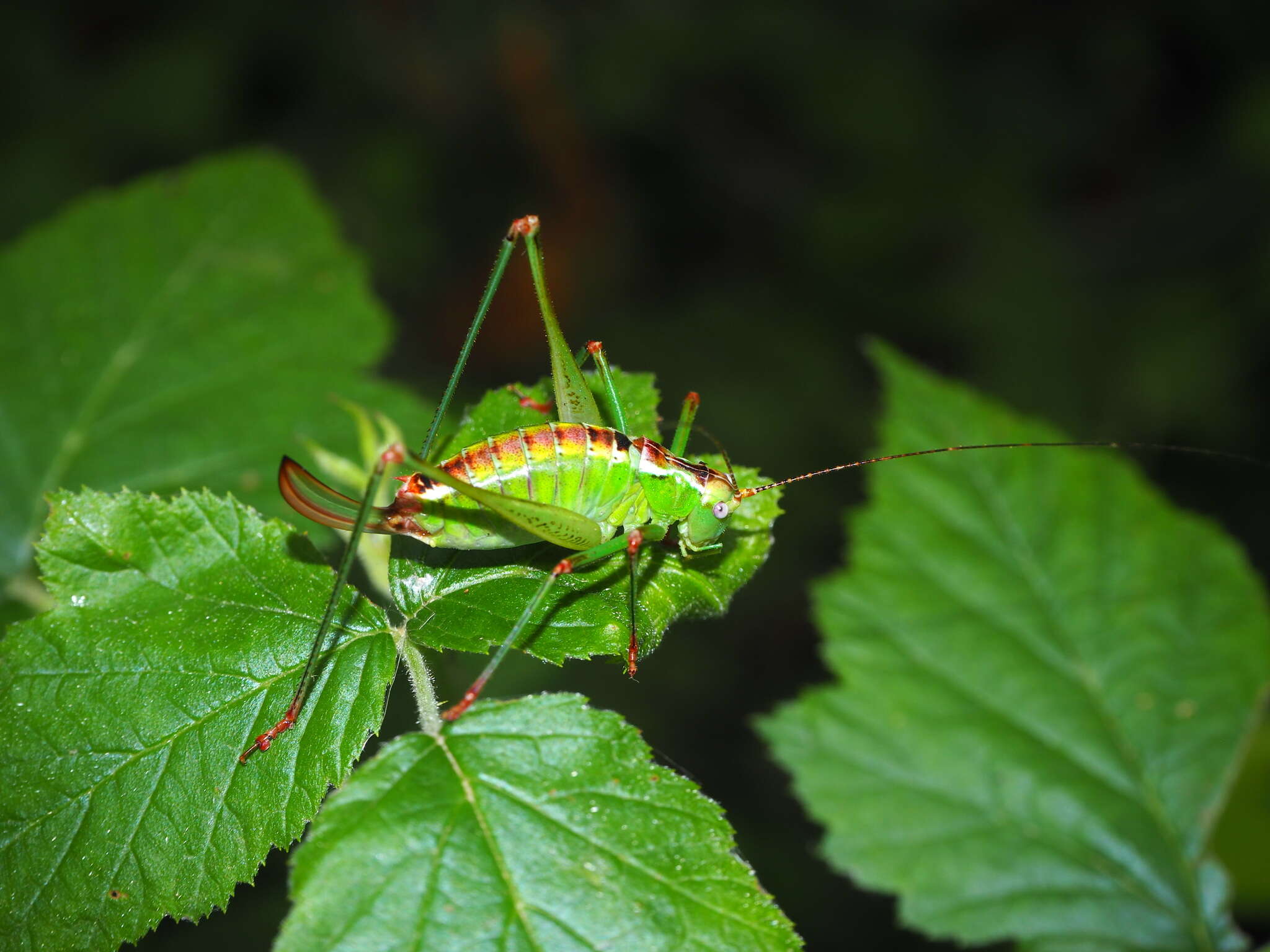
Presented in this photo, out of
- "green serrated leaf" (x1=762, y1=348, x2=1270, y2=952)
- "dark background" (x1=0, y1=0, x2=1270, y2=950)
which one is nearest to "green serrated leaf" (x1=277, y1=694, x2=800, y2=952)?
"green serrated leaf" (x1=762, y1=348, x2=1270, y2=952)

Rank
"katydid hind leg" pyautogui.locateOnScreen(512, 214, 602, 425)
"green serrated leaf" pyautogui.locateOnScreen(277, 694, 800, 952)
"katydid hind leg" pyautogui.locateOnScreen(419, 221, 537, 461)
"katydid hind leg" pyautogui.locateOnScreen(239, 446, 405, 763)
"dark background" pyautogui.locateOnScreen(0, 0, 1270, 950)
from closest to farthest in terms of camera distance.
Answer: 1. "green serrated leaf" pyautogui.locateOnScreen(277, 694, 800, 952)
2. "katydid hind leg" pyautogui.locateOnScreen(239, 446, 405, 763)
3. "katydid hind leg" pyautogui.locateOnScreen(419, 221, 537, 461)
4. "katydid hind leg" pyautogui.locateOnScreen(512, 214, 602, 425)
5. "dark background" pyautogui.locateOnScreen(0, 0, 1270, 950)

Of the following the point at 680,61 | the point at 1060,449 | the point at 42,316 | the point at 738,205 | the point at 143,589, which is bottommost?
the point at 143,589

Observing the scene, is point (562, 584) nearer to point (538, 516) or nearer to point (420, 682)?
point (538, 516)

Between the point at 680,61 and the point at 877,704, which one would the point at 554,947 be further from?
the point at 680,61

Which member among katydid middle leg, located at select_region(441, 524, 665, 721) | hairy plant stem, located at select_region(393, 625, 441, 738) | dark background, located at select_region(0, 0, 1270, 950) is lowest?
hairy plant stem, located at select_region(393, 625, 441, 738)

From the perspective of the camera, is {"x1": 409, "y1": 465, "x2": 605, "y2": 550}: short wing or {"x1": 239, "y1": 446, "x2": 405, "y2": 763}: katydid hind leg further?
{"x1": 409, "y1": 465, "x2": 605, "y2": 550}: short wing

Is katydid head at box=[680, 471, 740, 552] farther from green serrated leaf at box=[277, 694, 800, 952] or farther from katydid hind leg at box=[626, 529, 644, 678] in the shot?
green serrated leaf at box=[277, 694, 800, 952]

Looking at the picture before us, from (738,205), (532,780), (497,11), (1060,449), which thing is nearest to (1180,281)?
(738,205)

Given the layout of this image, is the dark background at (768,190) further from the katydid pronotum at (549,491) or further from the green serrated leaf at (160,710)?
the green serrated leaf at (160,710)
